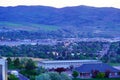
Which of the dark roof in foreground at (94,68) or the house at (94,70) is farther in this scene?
the dark roof in foreground at (94,68)

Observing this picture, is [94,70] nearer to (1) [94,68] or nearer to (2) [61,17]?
(1) [94,68]

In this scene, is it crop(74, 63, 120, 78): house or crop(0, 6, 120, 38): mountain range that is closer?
crop(74, 63, 120, 78): house

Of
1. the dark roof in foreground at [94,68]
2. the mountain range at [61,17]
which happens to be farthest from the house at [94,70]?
the mountain range at [61,17]

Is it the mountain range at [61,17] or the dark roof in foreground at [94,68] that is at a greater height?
the mountain range at [61,17]

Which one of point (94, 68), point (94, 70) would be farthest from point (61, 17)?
point (94, 70)

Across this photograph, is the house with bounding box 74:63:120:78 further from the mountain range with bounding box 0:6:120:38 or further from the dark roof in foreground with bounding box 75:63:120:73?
the mountain range with bounding box 0:6:120:38

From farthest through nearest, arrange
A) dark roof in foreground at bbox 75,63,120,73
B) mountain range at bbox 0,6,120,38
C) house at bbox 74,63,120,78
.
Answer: mountain range at bbox 0,6,120,38
dark roof in foreground at bbox 75,63,120,73
house at bbox 74,63,120,78

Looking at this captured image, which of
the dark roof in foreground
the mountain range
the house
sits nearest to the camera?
the house

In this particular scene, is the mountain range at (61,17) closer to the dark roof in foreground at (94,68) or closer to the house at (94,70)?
the dark roof in foreground at (94,68)

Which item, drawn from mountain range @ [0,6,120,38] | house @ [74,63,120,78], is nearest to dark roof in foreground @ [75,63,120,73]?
house @ [74,63,120,78]

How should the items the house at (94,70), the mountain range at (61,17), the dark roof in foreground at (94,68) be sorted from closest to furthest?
the house at (94,70), the dark roof in foreground at (94,68), the mountain range at (61,17)

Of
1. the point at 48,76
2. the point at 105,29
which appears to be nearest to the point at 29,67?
the point at 48,76

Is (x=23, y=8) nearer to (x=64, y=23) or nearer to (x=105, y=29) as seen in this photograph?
(x=64, y=23)

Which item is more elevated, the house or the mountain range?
the mountain range
